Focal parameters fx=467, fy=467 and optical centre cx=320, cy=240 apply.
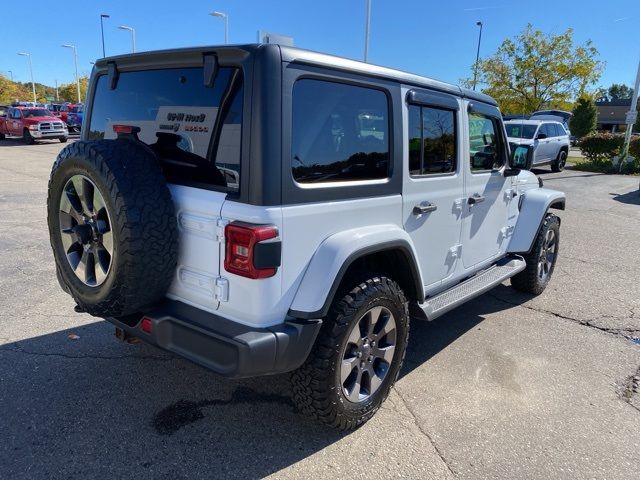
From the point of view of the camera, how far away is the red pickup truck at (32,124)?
74.1 feet

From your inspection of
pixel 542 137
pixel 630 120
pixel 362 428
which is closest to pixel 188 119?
pixel 362 428

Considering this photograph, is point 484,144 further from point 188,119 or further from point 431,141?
point 188,119

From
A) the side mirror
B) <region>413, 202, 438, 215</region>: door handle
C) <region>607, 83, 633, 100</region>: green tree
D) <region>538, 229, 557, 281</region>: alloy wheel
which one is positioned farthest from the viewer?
<region>607, 83, 633, 100</region>: green tree

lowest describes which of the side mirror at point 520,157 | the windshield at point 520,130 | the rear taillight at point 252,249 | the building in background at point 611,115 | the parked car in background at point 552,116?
the rear taillight at point 252,249

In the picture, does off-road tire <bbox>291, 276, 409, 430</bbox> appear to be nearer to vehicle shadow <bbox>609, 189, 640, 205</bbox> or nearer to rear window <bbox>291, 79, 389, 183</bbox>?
rear window <bbox>291, 79, 389, 183</bbox>

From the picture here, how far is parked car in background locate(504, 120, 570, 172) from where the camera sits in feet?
53.3

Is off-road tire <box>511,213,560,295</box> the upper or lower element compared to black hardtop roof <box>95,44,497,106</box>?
lower

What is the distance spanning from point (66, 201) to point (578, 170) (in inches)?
789

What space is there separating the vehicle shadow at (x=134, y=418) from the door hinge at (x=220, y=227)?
3.87 ft

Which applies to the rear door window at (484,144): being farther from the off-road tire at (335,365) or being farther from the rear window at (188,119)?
the rear window at (188,119)

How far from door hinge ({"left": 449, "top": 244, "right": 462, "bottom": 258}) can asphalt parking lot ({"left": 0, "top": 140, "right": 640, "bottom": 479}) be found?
806mm

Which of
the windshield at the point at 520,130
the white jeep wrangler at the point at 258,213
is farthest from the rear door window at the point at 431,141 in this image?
the windshield at the point at 520,130

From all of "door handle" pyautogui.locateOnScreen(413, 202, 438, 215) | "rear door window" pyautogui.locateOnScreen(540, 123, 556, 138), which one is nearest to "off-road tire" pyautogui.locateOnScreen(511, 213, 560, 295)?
"door handle" pyautogui.locateOnScreen(413, 202, 438, 215)

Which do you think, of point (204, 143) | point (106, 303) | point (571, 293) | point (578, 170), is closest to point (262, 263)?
point (204, 143)
